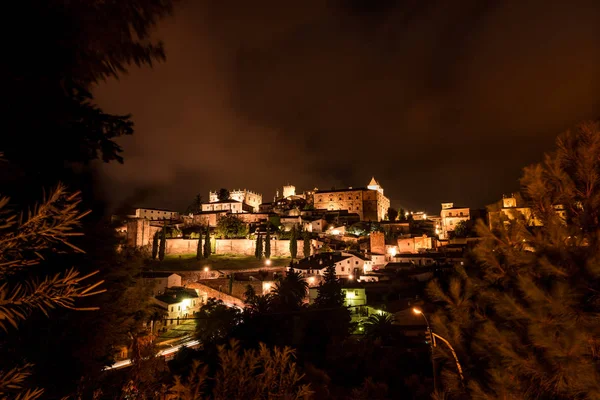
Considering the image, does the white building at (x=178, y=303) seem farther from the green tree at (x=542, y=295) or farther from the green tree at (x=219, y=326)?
the green tree at (x=542, y=295)

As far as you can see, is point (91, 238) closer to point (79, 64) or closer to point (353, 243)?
point (79, 64)

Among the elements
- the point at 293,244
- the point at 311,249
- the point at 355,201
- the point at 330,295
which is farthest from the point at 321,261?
the point at 355,201

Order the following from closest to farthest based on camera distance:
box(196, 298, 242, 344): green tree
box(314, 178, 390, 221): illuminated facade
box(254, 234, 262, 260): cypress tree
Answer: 1. box(196, 298, 242, 344): green tree
2. box(254, 234, 262, 260): cypress tree
3. box(314, 178, 390, 221): illuminated facade

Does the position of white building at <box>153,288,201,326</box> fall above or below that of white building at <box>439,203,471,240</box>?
below

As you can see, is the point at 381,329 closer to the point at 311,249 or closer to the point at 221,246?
the point at 311,249

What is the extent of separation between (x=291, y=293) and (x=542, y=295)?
2524 cm

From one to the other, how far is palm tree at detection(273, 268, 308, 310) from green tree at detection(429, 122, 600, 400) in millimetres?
Answer: 21376

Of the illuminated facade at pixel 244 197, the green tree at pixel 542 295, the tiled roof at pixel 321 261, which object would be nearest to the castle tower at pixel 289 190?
the illuminated facade at pixel 244 197

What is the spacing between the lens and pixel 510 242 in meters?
4.52

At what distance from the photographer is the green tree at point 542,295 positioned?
344 cm

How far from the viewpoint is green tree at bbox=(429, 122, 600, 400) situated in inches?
136

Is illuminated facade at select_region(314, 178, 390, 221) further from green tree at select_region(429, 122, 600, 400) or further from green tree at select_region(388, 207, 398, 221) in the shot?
green tree at select_region(429, 122, 600, 400)

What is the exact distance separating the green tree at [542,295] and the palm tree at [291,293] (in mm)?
21376

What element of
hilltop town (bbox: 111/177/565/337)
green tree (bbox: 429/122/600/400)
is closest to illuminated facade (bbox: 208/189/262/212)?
hilltop town (bbox: 111/177/565/337)
